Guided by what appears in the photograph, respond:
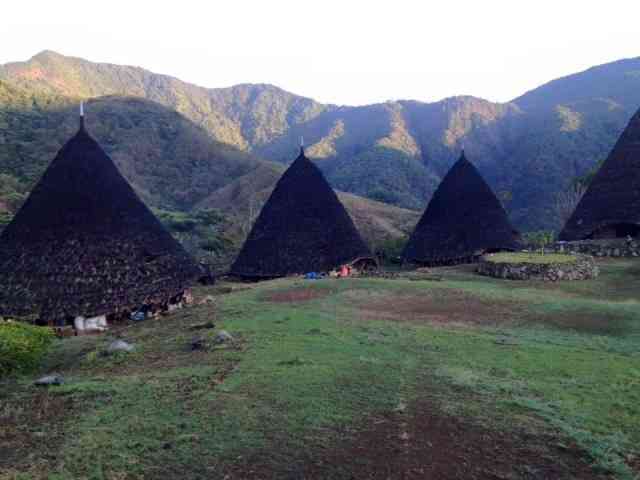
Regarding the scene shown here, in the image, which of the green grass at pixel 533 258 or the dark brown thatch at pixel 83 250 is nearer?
the dark brown thatch at pixel 83 250

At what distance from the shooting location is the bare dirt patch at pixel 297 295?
15.6 meters

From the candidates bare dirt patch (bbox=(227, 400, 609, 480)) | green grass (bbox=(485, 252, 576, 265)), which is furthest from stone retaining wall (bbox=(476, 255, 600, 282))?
bare dirt patch (bbox=(227, 400, 609, 480))

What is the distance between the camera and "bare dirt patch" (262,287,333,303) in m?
15.6

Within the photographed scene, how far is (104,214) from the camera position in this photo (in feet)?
47.4

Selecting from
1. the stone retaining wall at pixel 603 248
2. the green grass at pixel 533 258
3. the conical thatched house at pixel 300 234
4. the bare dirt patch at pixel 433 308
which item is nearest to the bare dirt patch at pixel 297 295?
the bare dirt patch at pixel 433 308

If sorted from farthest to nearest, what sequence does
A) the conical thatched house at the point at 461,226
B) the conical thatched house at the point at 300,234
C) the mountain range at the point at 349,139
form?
A: the mountain range at the point at 349,139 → the conical thatched house at the point at 461,226 → the conical thatched house at the point at 300,234

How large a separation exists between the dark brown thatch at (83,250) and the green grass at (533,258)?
10.9 metres

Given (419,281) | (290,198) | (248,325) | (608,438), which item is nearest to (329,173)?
(290,198)

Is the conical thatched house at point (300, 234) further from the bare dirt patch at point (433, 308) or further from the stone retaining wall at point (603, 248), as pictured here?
the stone retaining wall at point (603, 248)

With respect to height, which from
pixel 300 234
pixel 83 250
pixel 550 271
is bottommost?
pixel 550 271

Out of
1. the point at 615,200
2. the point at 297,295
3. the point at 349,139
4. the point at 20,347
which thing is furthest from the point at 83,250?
the point at 349,139

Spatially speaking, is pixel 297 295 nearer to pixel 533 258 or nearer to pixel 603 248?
pixel 533 258

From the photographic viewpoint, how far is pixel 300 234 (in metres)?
22.0

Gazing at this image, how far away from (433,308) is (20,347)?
9140 mm
